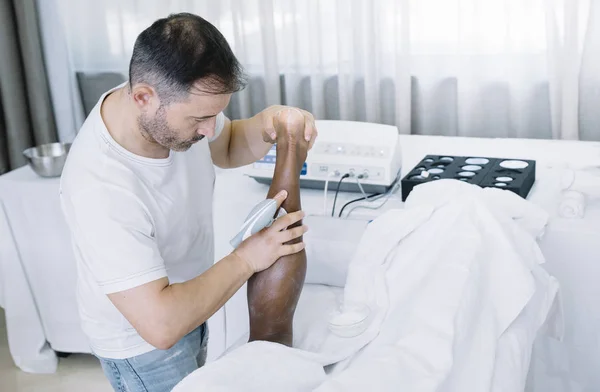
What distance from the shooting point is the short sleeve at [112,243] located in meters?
1.06

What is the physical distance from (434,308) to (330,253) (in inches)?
17.7

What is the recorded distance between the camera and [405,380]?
3.16 ft

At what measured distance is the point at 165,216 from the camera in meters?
1.23

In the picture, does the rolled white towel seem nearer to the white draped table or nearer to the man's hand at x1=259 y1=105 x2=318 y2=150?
the white draped table

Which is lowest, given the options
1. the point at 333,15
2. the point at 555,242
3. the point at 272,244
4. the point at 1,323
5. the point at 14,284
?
the point at 1,323

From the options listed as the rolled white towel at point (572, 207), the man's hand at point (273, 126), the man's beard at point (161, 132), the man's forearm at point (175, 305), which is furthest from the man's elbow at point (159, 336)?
the rolled white towel at point (572, 207)

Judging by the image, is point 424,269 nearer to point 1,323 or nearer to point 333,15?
point 333,15

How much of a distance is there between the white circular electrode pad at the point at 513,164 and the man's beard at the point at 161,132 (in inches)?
36.5

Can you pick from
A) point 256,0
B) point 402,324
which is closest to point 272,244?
point 402,324

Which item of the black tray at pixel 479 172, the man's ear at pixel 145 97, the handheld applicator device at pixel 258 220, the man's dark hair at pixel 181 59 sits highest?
the man's dark hair at pixel 181 59

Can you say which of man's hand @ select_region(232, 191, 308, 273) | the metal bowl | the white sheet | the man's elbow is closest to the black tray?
the white sheet

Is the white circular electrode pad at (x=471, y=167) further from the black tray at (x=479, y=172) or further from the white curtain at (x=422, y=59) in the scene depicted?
the white curtain at (x=422, y=59)

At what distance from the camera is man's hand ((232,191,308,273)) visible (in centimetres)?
121

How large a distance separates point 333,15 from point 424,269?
5.32 ft
